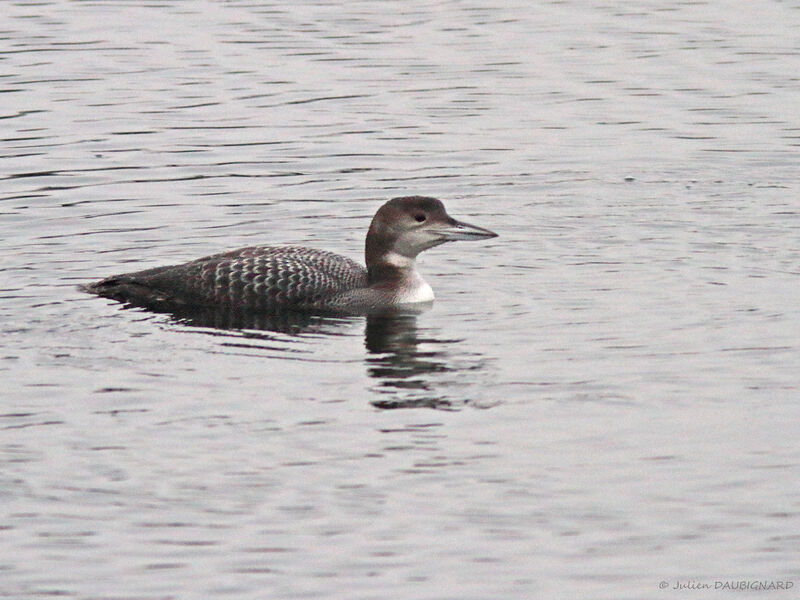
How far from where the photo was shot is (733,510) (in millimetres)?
8133

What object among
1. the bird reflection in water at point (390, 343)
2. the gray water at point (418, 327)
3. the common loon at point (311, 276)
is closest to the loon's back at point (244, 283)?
the common loon at point (311, 276)

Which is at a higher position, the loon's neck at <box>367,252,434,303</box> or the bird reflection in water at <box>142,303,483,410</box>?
the loon's neck at <box>367,252,434,303</box>

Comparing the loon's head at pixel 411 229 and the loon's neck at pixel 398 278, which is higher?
the loon's head at pixel 411 229

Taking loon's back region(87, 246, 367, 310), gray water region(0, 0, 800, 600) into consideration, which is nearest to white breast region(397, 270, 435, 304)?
gray water region(0, 0, 800, 600)

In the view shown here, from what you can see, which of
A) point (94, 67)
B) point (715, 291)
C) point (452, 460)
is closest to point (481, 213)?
point (715, 291)

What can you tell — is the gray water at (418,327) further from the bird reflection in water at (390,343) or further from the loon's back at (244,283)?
the loon's back at (244,283)

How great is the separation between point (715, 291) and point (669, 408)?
2.86 metres

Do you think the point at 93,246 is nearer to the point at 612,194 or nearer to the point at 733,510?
the point at 612,194

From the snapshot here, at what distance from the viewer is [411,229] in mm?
12734

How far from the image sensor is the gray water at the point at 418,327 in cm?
784

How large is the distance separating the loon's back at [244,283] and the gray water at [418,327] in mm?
300

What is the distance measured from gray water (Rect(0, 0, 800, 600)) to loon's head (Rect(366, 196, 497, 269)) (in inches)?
17.9

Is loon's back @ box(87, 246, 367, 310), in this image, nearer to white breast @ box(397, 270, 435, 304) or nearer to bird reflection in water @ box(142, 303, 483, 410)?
bird reflection in water @ box(142, 303, 483, 410)

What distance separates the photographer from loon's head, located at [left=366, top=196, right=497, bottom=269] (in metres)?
12.7
